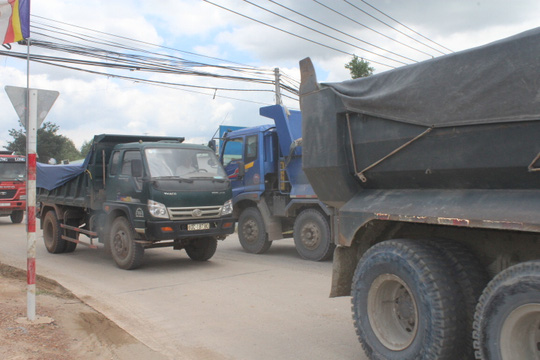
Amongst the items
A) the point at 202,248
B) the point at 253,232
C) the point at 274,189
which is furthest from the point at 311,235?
the point at 202,248

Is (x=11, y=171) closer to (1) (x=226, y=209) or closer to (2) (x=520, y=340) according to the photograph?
(1) (x=226, y=209)

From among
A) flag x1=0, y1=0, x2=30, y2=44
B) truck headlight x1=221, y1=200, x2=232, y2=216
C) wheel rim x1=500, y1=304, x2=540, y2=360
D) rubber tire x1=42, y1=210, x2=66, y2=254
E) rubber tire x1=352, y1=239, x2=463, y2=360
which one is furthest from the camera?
rubber tire x1=42, y1=210, x2=66, y2=254

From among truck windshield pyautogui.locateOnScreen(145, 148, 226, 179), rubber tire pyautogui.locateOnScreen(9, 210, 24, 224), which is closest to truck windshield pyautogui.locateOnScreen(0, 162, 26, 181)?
rubber tire pyautogui.locateOnScreen(9, 210, 24, 224)

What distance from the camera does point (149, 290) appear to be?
7066mm

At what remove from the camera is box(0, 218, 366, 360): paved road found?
471 centimetres

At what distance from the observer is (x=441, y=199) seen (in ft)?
11.3

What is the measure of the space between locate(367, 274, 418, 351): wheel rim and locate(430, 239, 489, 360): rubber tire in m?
0.40

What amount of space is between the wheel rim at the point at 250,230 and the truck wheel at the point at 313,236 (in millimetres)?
1147

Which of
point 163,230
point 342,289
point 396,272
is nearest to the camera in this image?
point 396,272

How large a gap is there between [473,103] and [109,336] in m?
4.12

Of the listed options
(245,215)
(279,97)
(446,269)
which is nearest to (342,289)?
(446,269)

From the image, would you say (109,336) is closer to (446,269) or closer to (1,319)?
(1,319)

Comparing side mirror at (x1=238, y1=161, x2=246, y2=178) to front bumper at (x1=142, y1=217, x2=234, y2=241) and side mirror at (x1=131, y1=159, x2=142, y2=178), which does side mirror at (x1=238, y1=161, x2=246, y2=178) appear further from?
side mirror at (x1=131, y1=159, x2=142, y2=178)

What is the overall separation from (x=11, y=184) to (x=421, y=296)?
17.4 m
